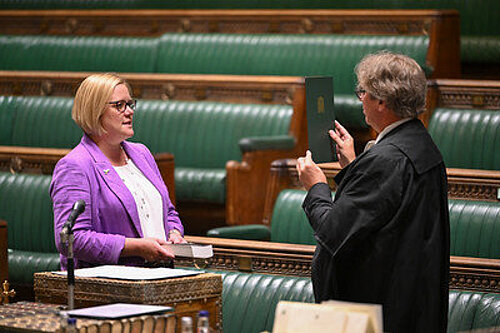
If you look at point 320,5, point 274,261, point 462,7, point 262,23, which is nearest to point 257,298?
point 274,261

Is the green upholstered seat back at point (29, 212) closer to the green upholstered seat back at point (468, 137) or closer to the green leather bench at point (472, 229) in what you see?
the green leather bench at point (472, 229)

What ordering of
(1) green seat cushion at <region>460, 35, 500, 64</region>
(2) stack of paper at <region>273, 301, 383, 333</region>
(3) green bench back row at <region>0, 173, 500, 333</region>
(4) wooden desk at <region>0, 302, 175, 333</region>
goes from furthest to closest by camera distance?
(1) green seat cushion at <region>460, 35, 500, 64</region> → (3) green bench back row at <region>0, 173, 500, 333</region> → (4) wooden desk at <region>0, 302, 175, 333</region> → (2) stack of paper at <region>273, 301, 383, 333</region>

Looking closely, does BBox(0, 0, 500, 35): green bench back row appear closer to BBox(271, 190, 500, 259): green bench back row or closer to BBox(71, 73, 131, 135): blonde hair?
BBox(271, 190, 500, 259): green bench back row

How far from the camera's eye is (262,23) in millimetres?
4562

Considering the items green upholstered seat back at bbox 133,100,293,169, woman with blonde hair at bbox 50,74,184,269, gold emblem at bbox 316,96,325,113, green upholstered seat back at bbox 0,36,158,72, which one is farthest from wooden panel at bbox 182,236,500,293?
green upholstered seat back at bbox 0,36,158,72

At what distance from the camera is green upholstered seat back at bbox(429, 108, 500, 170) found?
3.40 meters

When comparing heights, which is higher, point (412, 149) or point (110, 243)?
point (412, 149)

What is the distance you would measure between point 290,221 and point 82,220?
3.95 feet

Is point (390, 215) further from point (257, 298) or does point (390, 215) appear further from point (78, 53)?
point (78, 53)

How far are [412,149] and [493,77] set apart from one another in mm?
2868

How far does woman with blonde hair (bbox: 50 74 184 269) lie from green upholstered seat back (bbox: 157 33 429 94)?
6.75ft

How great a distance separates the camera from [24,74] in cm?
441

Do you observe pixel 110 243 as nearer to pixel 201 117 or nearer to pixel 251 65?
pixel 201 117

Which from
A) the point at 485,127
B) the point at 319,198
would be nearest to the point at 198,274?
the point at 319,198
